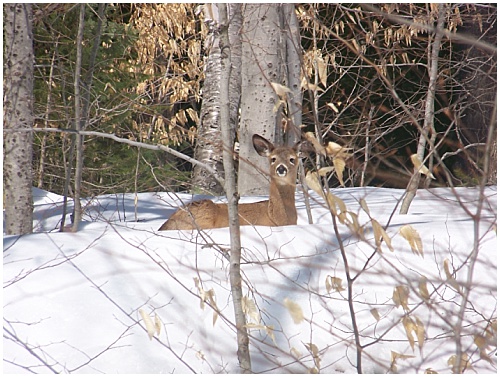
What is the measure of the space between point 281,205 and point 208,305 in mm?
2796

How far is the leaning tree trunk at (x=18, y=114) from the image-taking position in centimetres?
513

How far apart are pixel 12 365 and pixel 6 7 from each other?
9.68 feet

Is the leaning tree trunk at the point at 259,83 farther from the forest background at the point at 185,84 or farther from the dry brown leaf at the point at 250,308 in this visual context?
the dry brown leaf at the point at 250,308

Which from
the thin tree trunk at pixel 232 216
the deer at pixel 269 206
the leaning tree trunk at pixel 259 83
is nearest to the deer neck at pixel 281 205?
the deer at pixel 269 206

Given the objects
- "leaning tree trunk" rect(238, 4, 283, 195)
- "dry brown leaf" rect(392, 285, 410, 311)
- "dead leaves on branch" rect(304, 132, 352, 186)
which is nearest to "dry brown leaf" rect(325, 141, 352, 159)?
"dead leaves on branch" rect(304, 132, 352, 186)

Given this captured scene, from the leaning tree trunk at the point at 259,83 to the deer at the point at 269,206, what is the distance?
141cm

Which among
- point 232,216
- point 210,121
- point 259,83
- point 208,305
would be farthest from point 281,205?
point 210,121

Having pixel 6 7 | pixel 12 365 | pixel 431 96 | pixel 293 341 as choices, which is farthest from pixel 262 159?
pixel 12 365

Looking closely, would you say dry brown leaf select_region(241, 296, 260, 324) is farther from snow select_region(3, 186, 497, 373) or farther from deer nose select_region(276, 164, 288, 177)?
deer nose select_region(276, 164, 288, 177)

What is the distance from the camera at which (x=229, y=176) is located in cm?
354

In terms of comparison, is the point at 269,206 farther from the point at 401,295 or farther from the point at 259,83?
the point at 401,295

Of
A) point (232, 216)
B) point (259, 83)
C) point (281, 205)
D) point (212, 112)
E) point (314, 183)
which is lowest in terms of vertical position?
point (281, 205)

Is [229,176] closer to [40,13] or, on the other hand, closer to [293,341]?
[293,341]

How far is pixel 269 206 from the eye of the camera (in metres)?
6.67
